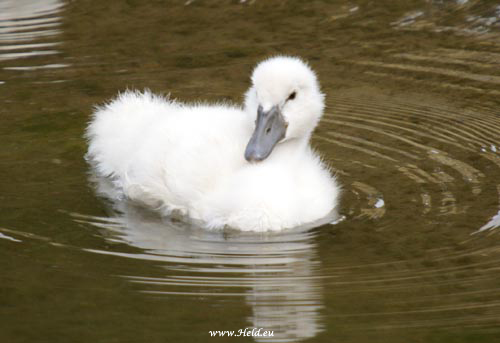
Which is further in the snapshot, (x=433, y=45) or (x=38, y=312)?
(x=433, y=45)

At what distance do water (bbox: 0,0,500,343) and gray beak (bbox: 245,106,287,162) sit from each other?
1.57 feet

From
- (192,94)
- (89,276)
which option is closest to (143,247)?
(89,276)

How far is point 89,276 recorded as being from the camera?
16.5ft

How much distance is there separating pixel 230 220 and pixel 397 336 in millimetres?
1555

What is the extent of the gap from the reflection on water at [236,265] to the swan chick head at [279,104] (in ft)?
1.81

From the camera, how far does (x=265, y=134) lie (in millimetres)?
5973

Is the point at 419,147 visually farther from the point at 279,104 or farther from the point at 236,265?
the point at 236,265

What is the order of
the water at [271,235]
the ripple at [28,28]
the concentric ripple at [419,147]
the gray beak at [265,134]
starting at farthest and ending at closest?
the ripple at [28,28] < the concentric ripple at [419,147] < the gray beak at [265,134] < the water at [271,235]

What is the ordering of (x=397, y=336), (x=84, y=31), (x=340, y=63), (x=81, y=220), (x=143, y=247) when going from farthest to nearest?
(x=84, y=31) < (x=340, y=63) < (x=81, y=220) < (x=143, y=247) < (x=397, y=336)

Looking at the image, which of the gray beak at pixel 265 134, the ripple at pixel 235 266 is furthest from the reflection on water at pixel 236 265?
the gray beak at pixel 265 134

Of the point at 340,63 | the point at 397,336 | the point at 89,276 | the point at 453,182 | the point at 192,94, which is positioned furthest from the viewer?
the point at 340,63

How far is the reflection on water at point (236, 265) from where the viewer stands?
466 centimetres

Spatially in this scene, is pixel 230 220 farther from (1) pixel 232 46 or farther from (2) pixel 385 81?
(1) pixel 232 46

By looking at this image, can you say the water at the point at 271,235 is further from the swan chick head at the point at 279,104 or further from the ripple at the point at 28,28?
the swan chick head at the point at 279,104
